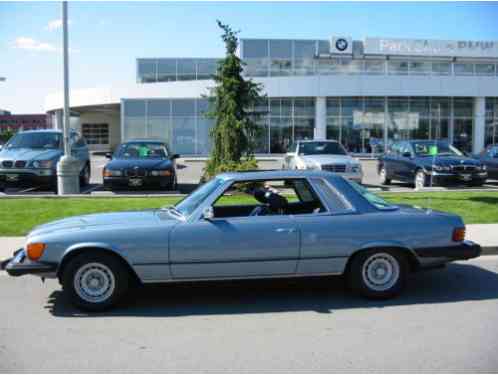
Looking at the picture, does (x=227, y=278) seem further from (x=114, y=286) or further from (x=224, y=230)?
(x=114, y=286)

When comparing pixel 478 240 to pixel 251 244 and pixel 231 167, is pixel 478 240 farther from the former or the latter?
pixel 231 167

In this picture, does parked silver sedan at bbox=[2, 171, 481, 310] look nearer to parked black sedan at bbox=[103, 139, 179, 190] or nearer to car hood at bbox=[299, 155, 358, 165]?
parked black sedan at bbox=[103, 139, 179, 190]

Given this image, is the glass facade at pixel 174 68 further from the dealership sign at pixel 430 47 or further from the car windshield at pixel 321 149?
the car windshield at pixel 321 149

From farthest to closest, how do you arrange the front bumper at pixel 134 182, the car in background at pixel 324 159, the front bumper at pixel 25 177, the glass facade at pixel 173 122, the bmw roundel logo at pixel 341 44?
the bmw roundel logo at pixel 341 44, the glass facade at pixel 173 122, the car in background at pixel 324 159, the front bumper at pixel 25 177, the front bumper at pixel 134 182

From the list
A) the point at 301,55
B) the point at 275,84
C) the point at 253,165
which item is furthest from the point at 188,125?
the point at 253,165

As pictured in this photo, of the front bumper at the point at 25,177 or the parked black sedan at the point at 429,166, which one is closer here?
the front bumper at the point at 25,177

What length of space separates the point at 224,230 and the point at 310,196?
1.29 m

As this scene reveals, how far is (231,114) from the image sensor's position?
53.0 ft

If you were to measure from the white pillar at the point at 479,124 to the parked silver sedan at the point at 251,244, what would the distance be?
35654mm

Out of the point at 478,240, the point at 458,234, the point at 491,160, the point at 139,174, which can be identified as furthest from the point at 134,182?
the point at 491,160

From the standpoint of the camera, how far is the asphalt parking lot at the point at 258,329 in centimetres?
409

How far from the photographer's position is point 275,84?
3684 cm

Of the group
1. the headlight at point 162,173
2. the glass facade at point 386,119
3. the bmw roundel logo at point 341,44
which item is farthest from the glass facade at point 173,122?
the headlight at point 162,173

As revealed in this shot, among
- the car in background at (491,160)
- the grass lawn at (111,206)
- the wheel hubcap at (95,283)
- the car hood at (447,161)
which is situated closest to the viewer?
the wheel hubcap at (95,283)
